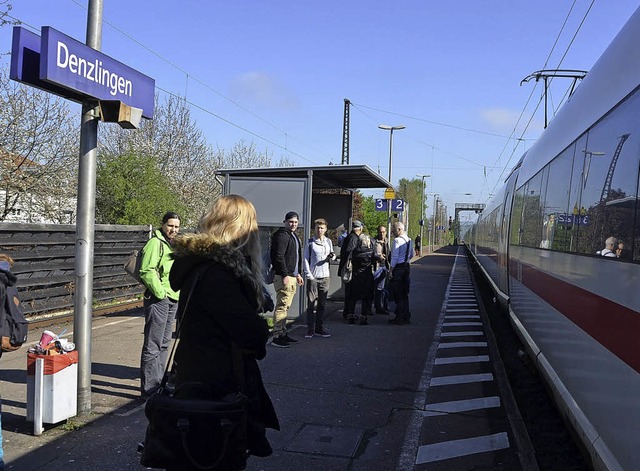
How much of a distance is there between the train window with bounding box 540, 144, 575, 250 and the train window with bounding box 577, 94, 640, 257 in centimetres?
64

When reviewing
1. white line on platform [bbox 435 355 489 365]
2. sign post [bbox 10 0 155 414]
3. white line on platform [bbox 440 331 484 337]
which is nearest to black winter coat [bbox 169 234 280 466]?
sign post [bbox 10 0 155 414]

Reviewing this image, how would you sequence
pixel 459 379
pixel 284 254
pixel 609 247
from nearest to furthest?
pixel 609 247
pixel 459 379
pixel 284 254

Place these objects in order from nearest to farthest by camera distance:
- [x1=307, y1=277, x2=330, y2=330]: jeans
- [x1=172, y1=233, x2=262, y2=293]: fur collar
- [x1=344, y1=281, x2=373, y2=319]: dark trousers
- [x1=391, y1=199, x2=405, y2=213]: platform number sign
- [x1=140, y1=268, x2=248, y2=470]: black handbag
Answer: [x1=140, y1=268, x2=248, y2=470]: black handbag < [x1=172, y1=233, x2=262, y2=293]: fur collar < [x1=307, y1=277, x2=330, y2=330]: jeans < [x1=344, y1=281, x2=373, y2=319]: dark trousers < [x1=391, y1=199, x2=405, y2=213]: platform number sign

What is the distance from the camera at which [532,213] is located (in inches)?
311

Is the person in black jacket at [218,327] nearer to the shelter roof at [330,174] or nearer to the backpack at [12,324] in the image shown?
the backpack at [12,324]

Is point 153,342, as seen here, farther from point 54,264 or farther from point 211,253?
point 54,264

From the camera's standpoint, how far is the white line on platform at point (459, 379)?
7.05 meters

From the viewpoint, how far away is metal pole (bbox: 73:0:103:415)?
518 centimetres

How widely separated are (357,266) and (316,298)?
1.65 metres

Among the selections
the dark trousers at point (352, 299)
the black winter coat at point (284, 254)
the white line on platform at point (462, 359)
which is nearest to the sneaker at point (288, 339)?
the black winter coat at point (284, 254)

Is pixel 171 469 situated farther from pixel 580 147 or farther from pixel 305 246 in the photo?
pixel 305 246

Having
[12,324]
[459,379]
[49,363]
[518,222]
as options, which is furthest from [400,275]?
[12,324]

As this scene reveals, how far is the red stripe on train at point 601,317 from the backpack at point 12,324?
355cm

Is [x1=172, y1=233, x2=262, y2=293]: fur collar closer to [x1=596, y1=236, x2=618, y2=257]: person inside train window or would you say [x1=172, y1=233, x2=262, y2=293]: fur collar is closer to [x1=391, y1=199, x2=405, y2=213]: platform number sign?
[x1=596, y1=236, x2=618, y2=257]: person inside train window
